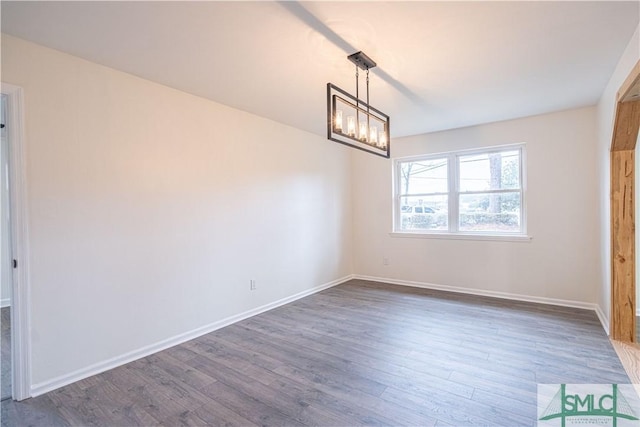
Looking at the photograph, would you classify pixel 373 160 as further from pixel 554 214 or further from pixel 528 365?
pixel 528 365

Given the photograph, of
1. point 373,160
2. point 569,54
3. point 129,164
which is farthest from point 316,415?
point 373,160

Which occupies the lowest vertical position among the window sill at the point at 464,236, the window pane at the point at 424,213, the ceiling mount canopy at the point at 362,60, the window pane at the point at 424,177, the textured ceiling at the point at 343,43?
the window sill at the point at 464,236

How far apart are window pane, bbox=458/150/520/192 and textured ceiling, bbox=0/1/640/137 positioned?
1181mm

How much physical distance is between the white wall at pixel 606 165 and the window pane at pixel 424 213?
6.16 ft

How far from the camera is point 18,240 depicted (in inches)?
84.4

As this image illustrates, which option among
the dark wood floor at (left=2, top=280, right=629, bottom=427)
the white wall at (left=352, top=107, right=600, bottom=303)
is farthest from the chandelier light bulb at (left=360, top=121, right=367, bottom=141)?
the white wall at (left=352, top=107, right=600, bottom=303)

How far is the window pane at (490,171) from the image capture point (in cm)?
441

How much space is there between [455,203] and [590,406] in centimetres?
319

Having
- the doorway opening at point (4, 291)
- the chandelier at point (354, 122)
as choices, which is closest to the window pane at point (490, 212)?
the chandelier at point (354, 122)

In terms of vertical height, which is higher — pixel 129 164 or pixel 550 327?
pixel 129 164

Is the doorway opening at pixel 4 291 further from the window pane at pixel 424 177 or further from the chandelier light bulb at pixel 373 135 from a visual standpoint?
the window pane at pixel 424 177

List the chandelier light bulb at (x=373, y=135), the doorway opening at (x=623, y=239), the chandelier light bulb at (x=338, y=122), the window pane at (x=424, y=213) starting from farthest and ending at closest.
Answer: the window pane at (x=424, y=213), the doorway opening at (x=623, y=239), the chandelier light bulb at (x=373, y=135), the chandelier light bulb at (x=338, y=122)

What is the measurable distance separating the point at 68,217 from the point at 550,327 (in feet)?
15.3

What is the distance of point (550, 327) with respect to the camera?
3283 mm
